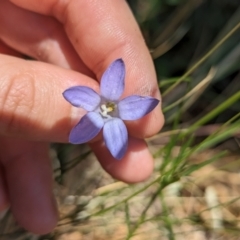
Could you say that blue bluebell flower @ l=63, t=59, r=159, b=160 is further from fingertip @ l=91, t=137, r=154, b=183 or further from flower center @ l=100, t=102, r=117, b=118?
fingertip @ l=91, t=137, r=154, b=183

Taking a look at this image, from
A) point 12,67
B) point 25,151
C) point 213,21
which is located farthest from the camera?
point 213,21

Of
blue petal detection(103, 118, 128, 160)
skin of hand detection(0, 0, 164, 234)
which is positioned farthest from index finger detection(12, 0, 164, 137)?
blue petal detection(103, 118, 128, 160)

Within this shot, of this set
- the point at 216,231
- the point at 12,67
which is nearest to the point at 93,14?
the point at 12,67

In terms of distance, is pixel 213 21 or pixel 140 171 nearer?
pixel 140 171

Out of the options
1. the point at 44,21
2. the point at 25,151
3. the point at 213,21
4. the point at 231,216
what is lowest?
the point at 231,216

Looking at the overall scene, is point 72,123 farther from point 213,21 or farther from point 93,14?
point 213,21

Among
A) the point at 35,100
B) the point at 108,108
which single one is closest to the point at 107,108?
the point at 108,108
